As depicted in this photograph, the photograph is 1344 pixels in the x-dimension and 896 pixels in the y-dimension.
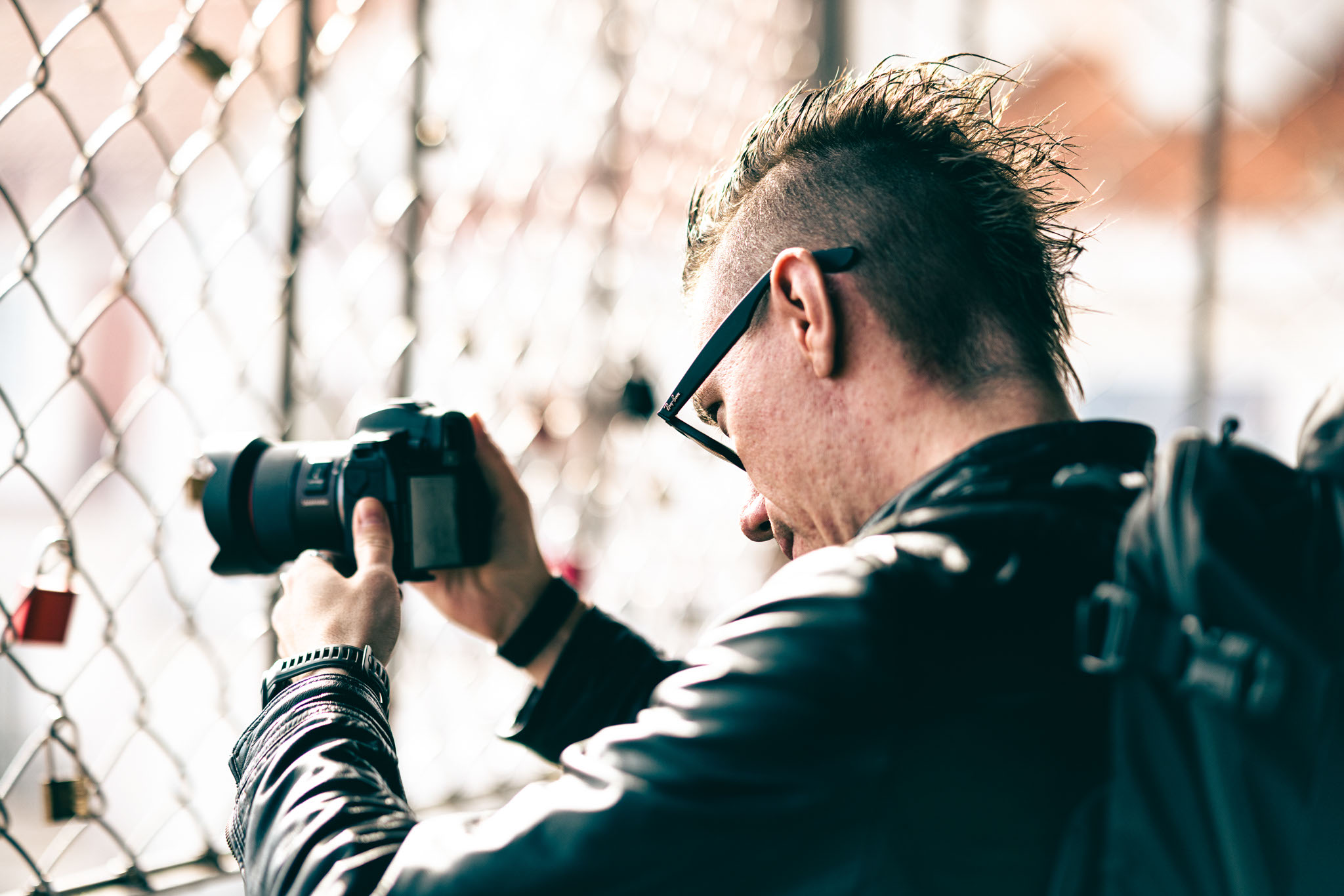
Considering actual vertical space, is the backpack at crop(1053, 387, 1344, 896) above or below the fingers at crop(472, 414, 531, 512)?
below

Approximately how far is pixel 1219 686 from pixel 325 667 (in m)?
0.54

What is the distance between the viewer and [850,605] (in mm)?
530

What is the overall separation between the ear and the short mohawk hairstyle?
0.11 feet

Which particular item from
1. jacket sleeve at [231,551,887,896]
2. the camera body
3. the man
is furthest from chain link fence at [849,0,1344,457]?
jacket sleeve at [231,551,887,896]

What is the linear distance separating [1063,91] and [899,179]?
1.87 metres

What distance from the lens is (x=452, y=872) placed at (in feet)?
1.77

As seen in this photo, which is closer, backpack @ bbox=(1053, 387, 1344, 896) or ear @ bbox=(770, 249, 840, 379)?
backpack @ bbox=(1053, 387, 1344, 896)

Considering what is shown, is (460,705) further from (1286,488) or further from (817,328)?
(1286,488)

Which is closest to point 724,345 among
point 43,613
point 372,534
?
point 372,534

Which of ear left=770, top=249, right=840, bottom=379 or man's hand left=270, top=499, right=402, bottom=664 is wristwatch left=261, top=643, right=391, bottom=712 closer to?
man's hand left=270, top=499, right=402, bottom=664

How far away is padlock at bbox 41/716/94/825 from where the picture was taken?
779 mm

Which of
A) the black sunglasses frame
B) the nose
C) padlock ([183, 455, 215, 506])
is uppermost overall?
the black sunglasses frame

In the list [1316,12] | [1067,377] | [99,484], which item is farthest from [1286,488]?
[1316,12]

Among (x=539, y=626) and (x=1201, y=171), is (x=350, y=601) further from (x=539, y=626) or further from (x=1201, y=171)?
(x=1201, y=171)
